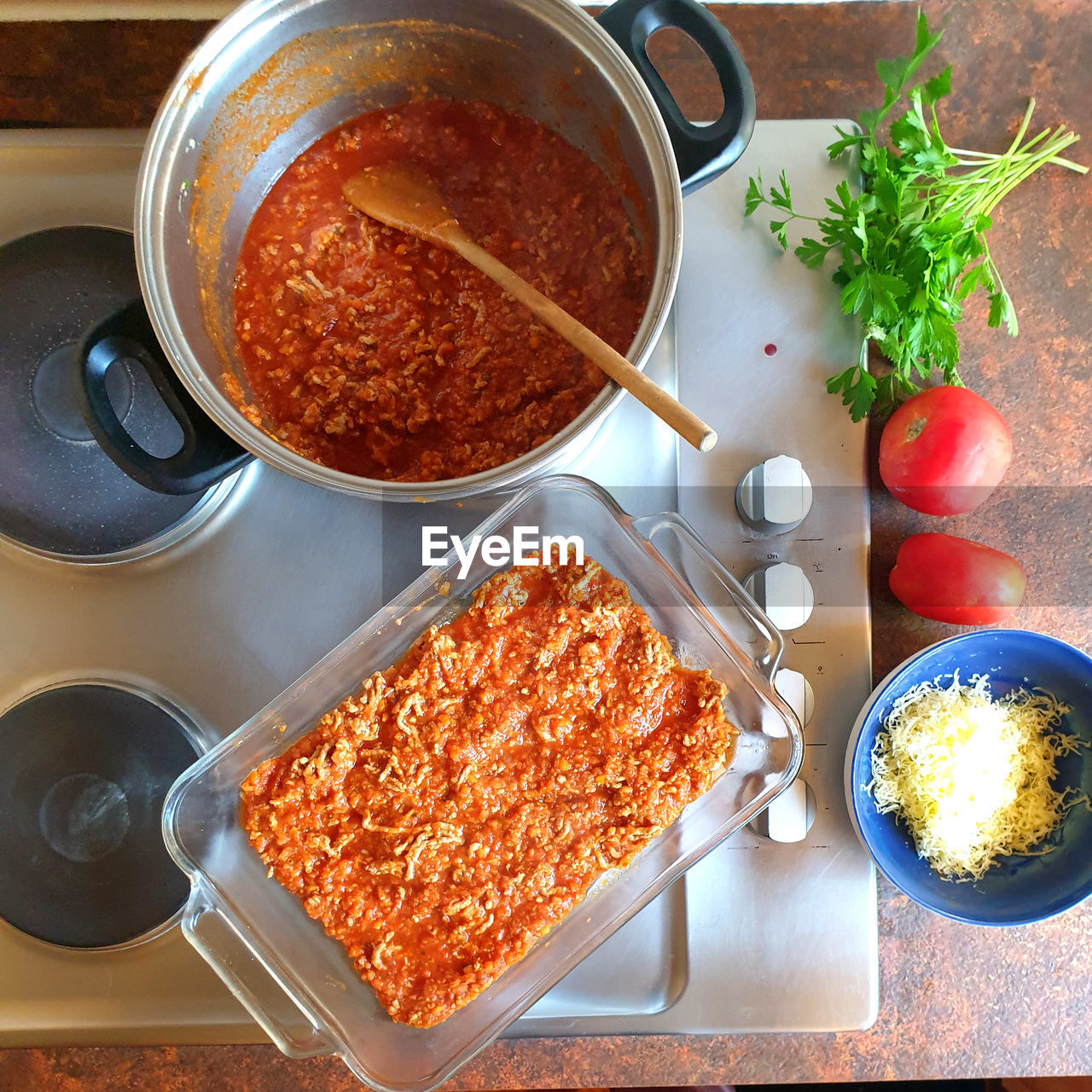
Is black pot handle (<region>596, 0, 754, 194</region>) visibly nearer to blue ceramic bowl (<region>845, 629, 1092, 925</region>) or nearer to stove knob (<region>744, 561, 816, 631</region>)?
stove knob (<region>744, 561, 816, 631</region>)

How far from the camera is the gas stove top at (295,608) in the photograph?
1114 mm

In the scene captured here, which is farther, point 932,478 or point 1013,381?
point 1013,381

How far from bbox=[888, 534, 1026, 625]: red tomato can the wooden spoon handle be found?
0.45m

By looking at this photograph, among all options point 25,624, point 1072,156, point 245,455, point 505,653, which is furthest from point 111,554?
point 1072,156

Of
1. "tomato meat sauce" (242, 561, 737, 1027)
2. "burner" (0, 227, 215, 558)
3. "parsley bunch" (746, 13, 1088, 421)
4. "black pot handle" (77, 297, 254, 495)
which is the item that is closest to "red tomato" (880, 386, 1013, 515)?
"parsley bunch" (746, 13, 1088, 421)

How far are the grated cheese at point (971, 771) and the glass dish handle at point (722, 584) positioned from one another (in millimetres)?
191

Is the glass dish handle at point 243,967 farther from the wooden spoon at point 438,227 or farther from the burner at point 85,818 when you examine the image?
the wooden spoon at point 438,227

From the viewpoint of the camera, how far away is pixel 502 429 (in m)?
1.04

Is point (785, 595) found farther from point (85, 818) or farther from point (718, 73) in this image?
point (85, 818)

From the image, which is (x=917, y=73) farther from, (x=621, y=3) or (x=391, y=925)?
(x=391, y=925)

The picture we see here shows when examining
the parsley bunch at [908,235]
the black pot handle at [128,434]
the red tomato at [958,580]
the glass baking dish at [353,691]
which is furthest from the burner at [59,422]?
the red tomato at [958,580]

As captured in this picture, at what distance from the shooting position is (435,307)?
1063 millimetres

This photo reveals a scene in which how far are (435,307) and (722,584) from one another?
1.70 feet

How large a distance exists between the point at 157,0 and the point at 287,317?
23.2 inches
